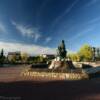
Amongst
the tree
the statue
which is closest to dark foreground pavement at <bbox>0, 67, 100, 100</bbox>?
the statue

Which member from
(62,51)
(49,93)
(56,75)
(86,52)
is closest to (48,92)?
(49,93)

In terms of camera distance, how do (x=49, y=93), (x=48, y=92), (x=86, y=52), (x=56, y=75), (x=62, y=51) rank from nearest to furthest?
(x=49, y=93) → (x=48, y=92) → (x=56, y=75) → (x=62, y=51) → (x=86, y=52)

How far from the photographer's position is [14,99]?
505 inches

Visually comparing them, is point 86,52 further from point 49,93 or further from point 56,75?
point 49,93

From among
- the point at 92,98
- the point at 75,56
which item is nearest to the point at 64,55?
the point at 92,98

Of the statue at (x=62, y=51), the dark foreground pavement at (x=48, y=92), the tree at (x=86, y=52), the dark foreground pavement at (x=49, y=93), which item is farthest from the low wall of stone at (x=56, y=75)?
the tree at (x=86, y=52)

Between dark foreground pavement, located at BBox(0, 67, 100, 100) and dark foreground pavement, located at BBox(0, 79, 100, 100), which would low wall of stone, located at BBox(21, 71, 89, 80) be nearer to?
dark foreground pavement, located at BBox(0, 67, 100, 100)

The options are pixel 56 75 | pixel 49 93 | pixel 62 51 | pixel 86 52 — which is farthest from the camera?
pixel 86 52

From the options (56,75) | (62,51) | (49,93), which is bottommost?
(49,93)

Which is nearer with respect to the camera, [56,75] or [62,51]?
[56,75]

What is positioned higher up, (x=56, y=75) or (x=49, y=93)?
(x=56, y=75)

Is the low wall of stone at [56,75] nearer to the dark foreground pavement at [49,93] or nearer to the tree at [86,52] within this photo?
the dark foreground pavement at [49,93]

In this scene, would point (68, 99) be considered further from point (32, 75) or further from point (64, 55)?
point (64, 55)

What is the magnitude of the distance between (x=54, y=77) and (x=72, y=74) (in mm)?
2518
